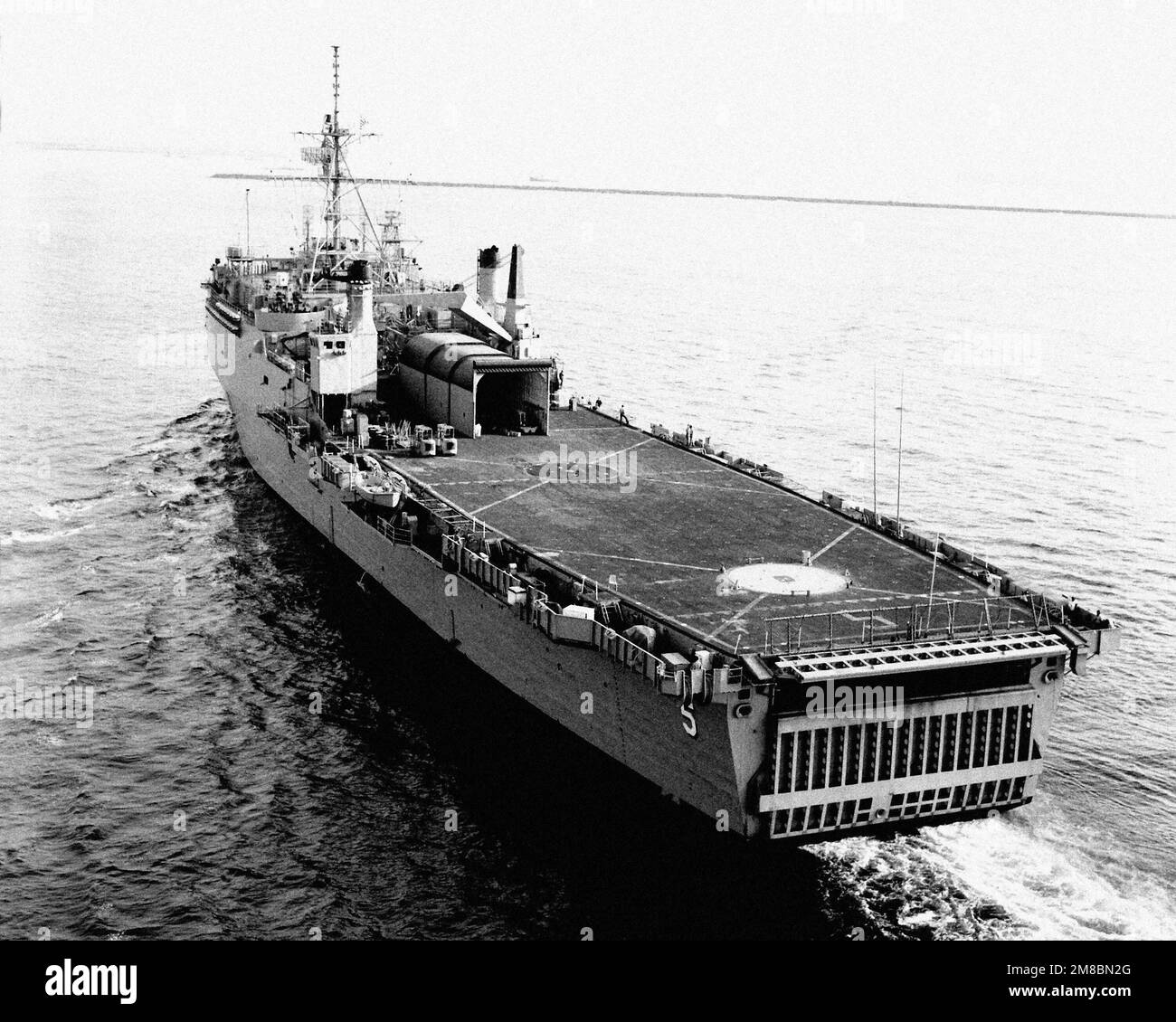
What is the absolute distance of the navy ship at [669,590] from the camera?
1057 inches

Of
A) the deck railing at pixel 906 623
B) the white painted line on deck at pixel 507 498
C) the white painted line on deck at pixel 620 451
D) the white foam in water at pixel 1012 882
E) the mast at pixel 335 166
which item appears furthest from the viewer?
the mast at pixel 335 166

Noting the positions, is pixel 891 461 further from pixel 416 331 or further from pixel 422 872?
pixel 422 872

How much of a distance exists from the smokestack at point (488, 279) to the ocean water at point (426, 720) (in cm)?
1336

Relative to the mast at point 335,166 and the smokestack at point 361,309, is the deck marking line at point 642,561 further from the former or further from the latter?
the mast at point 335,166

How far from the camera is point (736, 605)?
3141cm

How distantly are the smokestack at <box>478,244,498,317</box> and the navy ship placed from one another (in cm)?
200

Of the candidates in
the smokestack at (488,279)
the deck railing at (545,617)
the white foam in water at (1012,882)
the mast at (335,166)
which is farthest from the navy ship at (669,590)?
the mast at (335,166)

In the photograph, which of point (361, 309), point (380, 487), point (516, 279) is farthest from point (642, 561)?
point (516, 279)

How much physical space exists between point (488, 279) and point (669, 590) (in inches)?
1189

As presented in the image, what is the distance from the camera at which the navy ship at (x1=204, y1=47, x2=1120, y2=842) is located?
2686cm

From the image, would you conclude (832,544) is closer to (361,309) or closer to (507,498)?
(507,498)

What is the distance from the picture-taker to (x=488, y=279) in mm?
59000
